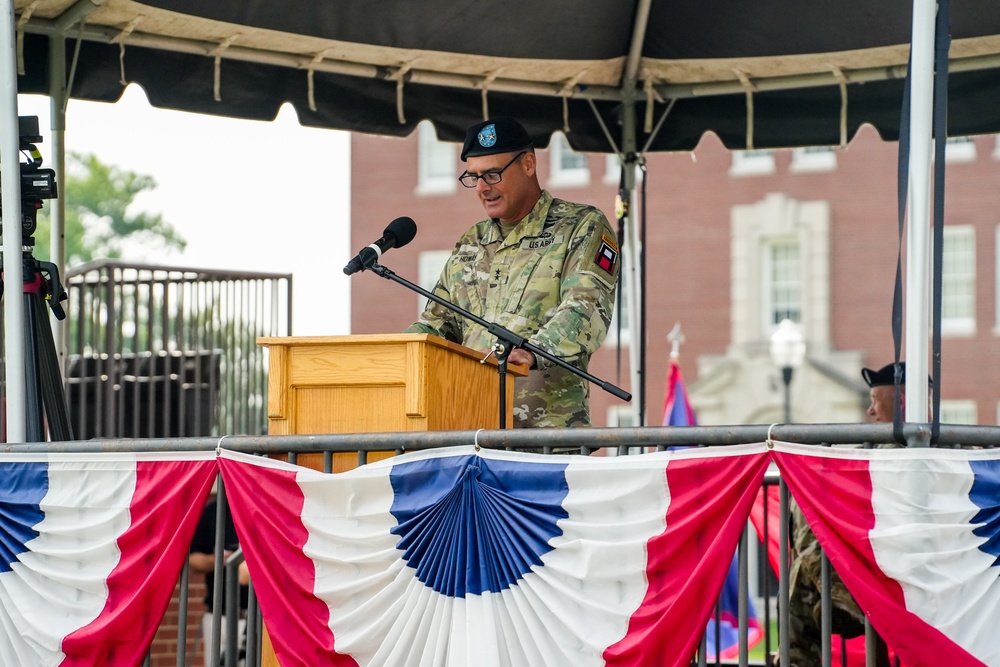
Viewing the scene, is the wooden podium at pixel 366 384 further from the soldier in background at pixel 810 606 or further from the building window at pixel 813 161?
the building window at pixel 813 161

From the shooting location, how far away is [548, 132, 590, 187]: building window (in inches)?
1270

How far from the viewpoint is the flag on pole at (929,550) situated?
361 centimetres

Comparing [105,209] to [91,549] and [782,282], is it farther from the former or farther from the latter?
[91,549]

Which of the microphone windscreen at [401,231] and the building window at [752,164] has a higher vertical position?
the building window at [752,164]

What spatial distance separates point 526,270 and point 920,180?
6.34 ft

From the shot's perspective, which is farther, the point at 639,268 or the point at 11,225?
the point at 639,268

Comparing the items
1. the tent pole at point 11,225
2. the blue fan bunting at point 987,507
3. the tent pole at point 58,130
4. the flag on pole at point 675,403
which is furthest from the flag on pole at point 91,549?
the flag on pole at point 675,403

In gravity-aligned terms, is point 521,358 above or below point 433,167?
below

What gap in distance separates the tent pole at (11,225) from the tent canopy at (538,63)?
1.34 metres

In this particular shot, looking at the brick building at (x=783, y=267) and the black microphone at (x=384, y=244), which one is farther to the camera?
the brick building at (x=783, y=267)

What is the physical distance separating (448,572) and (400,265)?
29.8m

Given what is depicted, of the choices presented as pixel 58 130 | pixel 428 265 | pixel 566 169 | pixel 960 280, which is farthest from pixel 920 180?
pixel 428 265

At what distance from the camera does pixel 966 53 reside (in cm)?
709

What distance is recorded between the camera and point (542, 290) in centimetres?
547
